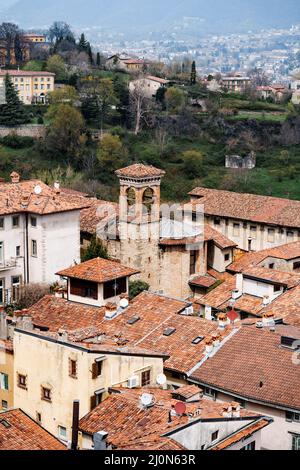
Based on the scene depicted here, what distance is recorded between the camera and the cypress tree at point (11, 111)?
221ft

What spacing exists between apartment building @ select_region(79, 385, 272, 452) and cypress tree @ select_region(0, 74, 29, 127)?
5220 cm

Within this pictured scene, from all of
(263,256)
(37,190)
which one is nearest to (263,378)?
(263,256)

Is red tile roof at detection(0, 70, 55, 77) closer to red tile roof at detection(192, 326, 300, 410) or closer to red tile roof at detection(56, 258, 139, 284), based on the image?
red tile roof at detection(56, 258, 139, 284)

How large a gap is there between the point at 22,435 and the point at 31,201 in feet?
58.3

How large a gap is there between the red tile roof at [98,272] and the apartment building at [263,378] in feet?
→ 18.7

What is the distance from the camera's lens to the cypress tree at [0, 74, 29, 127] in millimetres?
67250

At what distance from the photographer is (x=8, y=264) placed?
30.8m

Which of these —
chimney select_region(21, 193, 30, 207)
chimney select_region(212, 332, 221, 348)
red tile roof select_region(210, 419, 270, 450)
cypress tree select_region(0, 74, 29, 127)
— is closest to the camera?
red tile roof select_region(210, 419, 270, 450)

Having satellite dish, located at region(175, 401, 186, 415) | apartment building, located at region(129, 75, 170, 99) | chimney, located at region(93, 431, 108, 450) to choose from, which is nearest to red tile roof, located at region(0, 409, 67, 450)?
chimney, located at region(93, 431, 108, 450)

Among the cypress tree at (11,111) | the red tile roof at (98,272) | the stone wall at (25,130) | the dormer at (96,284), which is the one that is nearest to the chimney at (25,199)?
the red tile roof at (98,272)

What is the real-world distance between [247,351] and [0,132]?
4967 centimetres

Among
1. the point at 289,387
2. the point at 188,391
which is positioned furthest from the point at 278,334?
the point at 188,391

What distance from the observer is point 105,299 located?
85.3 ft

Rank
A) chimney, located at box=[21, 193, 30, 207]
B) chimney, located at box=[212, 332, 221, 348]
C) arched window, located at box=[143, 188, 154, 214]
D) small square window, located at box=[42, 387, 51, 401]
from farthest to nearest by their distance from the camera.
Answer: arched window, located at box=[143, 188, 154, 214] < chimney, located at box=[21, 193, 30, 207] < chimney, located at box=[212, 332, 221, 348] < small square window, located at box=[42, 387, 51, 401]
